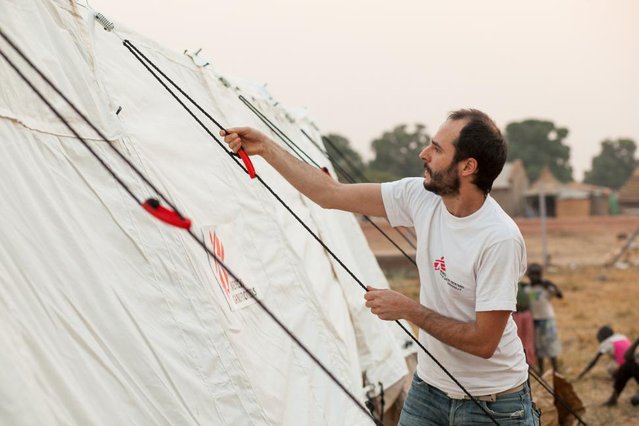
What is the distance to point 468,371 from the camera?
8.89 feet

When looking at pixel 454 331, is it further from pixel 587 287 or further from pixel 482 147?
pixel 587 287

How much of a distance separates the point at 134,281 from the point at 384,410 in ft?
8.50

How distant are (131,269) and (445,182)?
Answer: 1.21 m

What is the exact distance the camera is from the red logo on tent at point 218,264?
3057mm

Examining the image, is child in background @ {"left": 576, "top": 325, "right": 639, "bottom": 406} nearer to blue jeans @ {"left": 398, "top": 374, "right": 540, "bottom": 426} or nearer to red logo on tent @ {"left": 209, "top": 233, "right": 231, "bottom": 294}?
blue jeans @ {"left": 398, "top": 374, "right": 540, "bottom": 426}

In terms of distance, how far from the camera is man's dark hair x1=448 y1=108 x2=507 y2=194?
263cm

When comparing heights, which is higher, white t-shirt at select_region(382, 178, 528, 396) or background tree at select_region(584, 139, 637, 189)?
white t-shirt at select_region(382, 178, 528, 396)

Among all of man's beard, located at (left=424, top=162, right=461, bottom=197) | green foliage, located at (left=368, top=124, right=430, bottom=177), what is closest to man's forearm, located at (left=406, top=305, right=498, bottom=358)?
man's beard, located at (left=424, top=162, right=461, bottom=197)

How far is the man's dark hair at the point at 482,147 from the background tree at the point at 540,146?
5699cm

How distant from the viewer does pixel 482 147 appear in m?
2.63

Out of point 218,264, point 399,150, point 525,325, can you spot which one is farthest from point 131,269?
point 399,150

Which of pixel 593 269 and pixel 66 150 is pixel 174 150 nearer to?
pixel 66 150

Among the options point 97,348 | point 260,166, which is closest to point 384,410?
point 260,166

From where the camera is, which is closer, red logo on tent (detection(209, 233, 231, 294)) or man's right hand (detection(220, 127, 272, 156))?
man's right hand (detection(220, 127, 272, 156))
